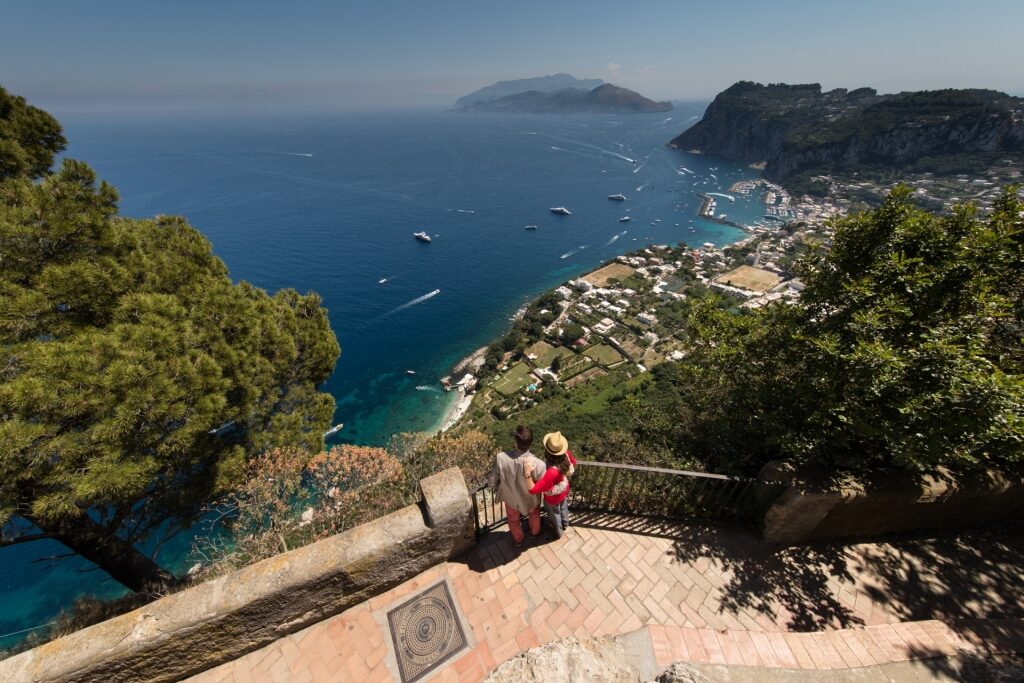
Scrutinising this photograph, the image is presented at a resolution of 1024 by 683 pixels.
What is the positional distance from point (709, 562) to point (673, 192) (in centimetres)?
11727

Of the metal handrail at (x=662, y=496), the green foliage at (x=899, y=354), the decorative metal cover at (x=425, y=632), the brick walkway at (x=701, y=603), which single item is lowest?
the decorative metal cover at (x=425, y=632)

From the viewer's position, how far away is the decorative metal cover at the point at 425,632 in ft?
14.9

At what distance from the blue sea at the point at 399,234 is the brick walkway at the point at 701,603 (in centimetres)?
1088

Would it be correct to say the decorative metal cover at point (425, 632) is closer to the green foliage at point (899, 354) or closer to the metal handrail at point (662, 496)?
the metal handrail at point (662, 496)

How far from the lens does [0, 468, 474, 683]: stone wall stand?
13.0 feet

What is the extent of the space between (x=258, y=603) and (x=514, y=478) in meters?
3.04

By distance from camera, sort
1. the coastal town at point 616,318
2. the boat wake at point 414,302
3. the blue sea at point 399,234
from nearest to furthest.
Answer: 1. the blue sea at point 399,234
2. the coastal town at point 616,318
3. the boat wake at point 414,302

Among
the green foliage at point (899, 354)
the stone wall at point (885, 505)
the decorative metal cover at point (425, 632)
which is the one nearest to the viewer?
the green foliage at point (899, 354)

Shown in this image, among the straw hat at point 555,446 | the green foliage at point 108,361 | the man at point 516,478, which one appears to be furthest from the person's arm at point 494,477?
the green foliage at point 108,361

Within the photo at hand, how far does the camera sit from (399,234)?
75.7 meters

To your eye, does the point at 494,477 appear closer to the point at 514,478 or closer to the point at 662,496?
the point at 514,478

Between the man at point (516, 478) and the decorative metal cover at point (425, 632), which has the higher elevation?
the man at point (516, 478)

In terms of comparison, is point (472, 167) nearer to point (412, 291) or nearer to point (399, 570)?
point (412, 291)

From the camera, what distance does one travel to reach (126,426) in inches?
214
